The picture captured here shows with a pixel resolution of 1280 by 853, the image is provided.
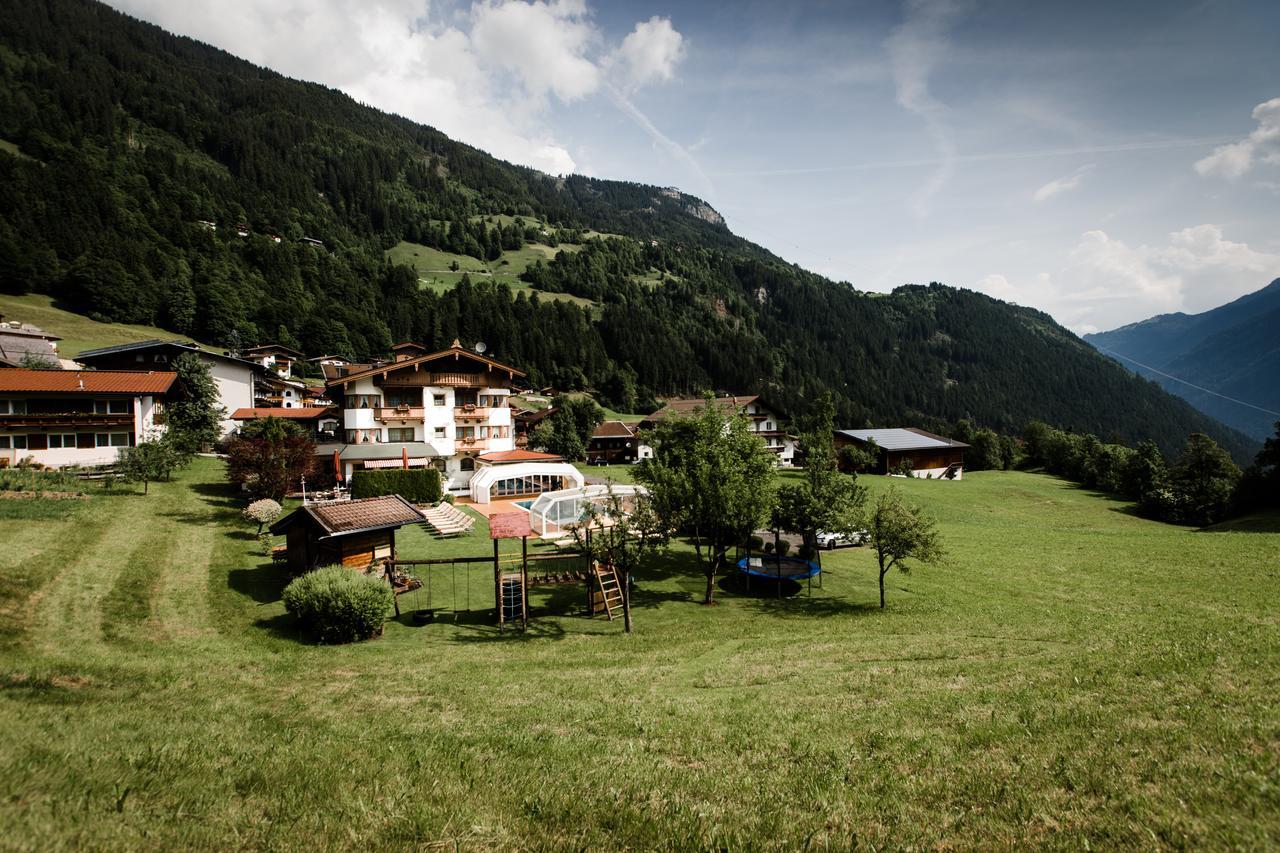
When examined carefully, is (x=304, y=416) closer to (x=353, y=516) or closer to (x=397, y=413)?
(x=397, y=413)

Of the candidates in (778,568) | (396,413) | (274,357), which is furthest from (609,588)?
(274,357)

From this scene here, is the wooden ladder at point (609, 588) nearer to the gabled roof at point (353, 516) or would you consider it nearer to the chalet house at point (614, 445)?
the gabled roof at point (353, 516)

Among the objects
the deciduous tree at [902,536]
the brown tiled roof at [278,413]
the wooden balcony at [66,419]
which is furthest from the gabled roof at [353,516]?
the brown tiled roof at [278,413]

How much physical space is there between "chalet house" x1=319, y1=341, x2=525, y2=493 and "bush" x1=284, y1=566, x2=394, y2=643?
28.0 meters

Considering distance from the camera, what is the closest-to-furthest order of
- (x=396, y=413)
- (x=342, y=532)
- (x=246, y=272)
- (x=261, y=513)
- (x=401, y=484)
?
1. (x=342, y=532)
2. (x=261, y=513)
3. (x=401, y=484)
4. (x=396, y=413)
5. (x=246, y=272)

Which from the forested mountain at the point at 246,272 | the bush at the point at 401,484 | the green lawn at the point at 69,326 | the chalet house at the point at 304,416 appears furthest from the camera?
the forested mountain at the point at 246,272

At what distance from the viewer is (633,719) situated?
9.14 metres

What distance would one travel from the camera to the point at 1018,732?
7695 mm

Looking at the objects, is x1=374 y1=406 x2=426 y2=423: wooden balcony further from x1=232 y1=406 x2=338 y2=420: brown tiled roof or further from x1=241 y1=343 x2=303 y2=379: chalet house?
x1=241 y1=343 x2=303 y2=379: chalet house

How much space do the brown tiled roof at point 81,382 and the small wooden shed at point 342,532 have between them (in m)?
25.9

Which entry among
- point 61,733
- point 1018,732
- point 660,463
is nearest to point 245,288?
point 660,463

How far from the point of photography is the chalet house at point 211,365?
4916cm

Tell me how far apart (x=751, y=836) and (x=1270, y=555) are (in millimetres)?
33109

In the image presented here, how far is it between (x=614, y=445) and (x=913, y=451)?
39844 millimetres
